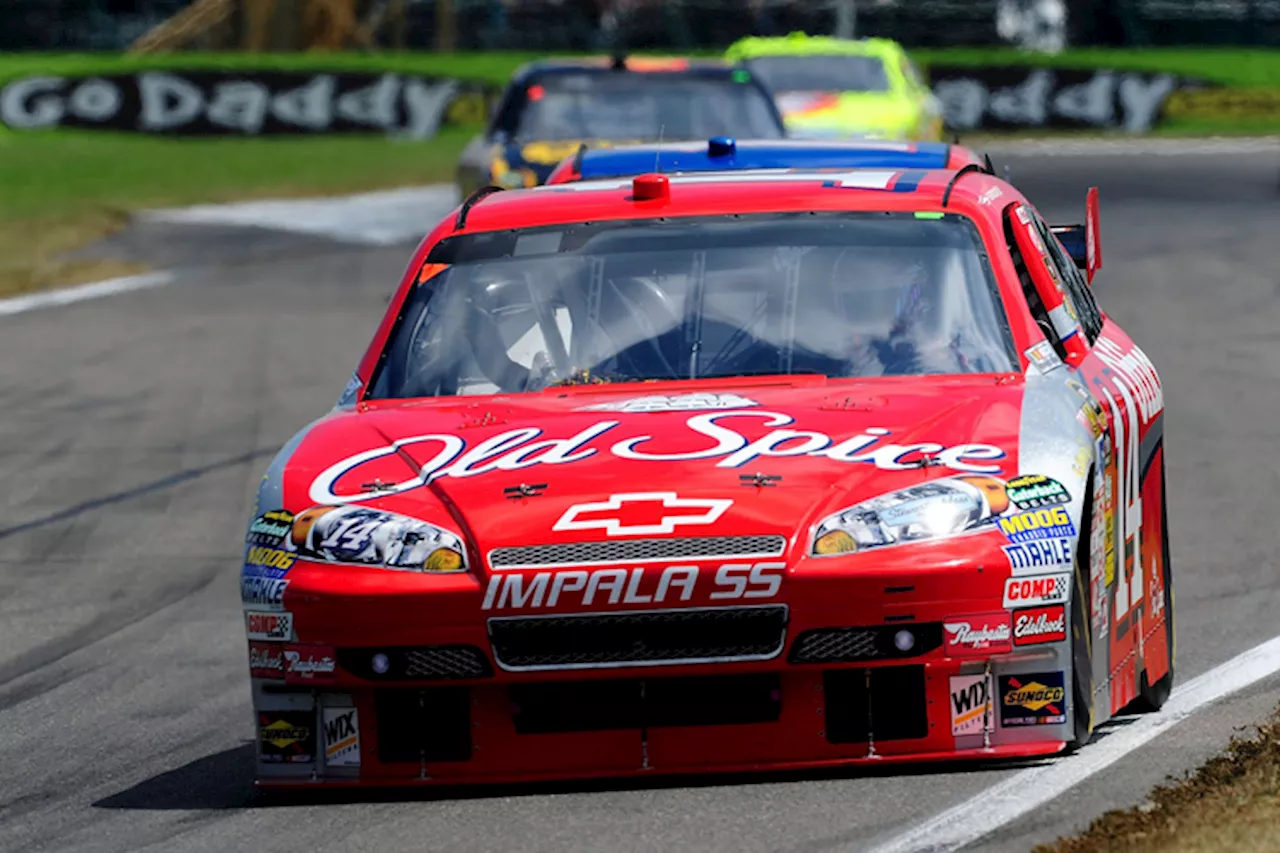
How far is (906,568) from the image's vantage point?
17.4ft

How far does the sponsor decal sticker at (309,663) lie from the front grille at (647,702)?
399mm

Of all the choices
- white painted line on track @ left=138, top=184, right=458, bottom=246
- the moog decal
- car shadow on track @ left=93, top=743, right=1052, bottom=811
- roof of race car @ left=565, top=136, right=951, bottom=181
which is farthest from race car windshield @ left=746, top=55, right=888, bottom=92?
car shadow on track @ left=93, top=743, right=1052, bottom=811

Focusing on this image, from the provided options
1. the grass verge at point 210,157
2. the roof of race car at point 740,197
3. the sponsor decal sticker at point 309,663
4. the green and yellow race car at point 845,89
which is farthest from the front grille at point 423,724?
the green and yellow race car at point 845,89

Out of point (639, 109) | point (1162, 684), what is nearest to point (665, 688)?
point (1162, 684)

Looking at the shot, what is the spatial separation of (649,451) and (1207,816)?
150 cm

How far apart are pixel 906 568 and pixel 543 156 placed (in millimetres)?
11343

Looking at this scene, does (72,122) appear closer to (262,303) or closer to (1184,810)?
(262,303)

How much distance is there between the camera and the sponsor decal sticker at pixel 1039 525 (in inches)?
213

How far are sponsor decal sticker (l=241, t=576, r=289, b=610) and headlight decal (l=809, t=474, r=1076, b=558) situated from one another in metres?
1.14

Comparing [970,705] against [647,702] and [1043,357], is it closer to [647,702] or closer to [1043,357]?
[647,702]

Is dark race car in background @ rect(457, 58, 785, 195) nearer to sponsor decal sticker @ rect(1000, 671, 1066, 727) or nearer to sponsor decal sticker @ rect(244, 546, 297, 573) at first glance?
sponsor decal sticker @ rect(244, 546, 297, 573)

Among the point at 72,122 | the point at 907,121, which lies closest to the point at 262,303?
the point at 907,121

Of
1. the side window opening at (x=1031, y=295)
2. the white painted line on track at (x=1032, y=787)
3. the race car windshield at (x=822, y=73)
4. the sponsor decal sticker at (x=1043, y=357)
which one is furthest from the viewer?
the race car windshield at (x=822, y=73)

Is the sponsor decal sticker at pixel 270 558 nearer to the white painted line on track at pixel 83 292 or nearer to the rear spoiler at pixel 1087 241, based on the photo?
the rear spoiler at pixel 1087 241
